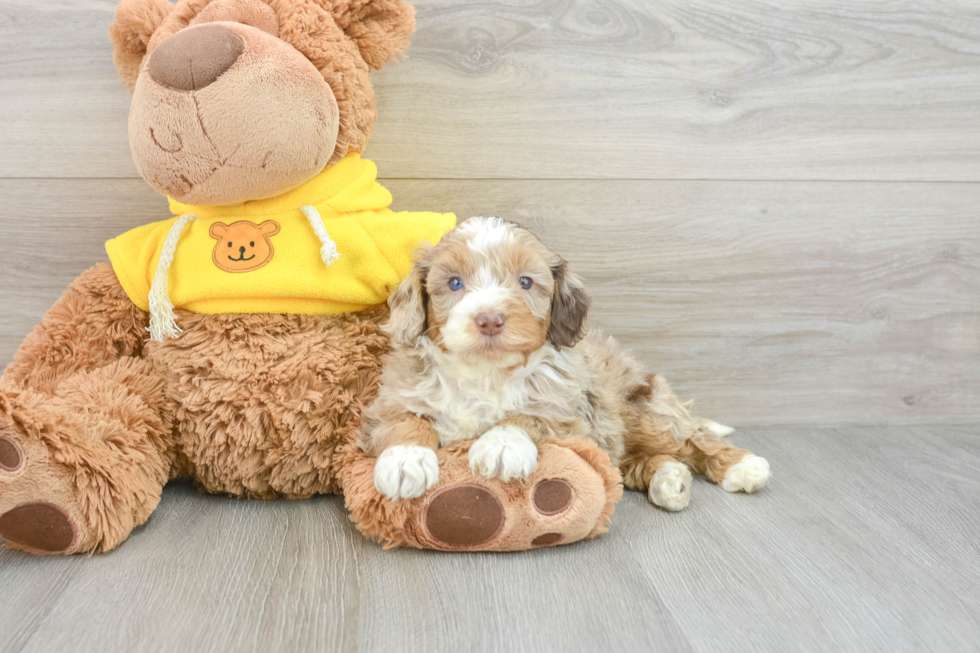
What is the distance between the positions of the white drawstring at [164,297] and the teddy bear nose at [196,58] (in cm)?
32

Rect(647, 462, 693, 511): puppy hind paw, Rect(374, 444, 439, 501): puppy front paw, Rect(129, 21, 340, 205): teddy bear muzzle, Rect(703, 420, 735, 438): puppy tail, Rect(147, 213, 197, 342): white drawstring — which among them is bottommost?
Rect(703, 420, 735, 438): puppy tail

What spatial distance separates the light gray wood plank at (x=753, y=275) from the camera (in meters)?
1.86

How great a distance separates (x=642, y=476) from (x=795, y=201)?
928 mm

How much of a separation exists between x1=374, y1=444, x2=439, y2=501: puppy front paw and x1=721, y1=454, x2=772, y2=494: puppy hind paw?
76cm

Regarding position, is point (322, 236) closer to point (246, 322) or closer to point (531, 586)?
point (246, 322)

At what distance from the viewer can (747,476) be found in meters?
1.67

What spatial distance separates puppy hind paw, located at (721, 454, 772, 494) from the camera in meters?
1.68

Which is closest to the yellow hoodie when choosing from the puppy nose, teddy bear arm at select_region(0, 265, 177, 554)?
teddy bear arm at select_region(0, 265, 177, 554)

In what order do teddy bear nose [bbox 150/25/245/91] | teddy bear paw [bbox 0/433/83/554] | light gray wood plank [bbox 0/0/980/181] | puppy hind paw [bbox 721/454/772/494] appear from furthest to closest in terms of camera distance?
light gray wood plank [bbox 0/0/980/181] → puppy hind paw [bbox 721/454/772/494] → teddy bear nose [bbox 150/25/245/91] → teddy bear paw [bbox 0/433/83/554]

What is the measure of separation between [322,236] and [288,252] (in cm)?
8

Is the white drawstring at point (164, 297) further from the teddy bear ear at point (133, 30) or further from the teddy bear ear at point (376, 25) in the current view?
the teddy bear ear at point (376, 25)

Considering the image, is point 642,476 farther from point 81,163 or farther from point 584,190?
point 81,163

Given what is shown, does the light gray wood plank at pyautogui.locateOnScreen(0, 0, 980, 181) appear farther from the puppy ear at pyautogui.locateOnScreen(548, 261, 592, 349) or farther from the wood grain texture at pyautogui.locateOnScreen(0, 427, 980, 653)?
the wood grain texture at pyautogui.locateOnScreen(0, 427, 980, 653)

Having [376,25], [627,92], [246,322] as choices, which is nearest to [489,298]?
[246,322]
